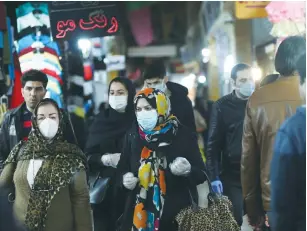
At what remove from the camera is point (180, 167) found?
410cm

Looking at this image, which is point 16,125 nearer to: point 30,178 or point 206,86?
point 30,178

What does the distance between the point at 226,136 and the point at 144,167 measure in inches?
56.4

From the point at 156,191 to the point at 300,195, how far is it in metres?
1.59

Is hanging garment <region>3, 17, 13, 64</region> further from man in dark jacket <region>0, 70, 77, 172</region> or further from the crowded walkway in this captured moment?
man in dark jacket <region>0, 70, 77, 172</region>

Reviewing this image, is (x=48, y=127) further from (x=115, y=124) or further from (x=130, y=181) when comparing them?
(x=115, y=124)

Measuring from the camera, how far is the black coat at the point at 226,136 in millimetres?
5336

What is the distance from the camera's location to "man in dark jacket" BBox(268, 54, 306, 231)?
2742 mm

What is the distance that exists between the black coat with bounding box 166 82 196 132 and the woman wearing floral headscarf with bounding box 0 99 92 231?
1899mm

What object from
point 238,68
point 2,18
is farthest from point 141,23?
point 238,68

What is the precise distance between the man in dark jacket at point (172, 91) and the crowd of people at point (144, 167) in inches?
21.8

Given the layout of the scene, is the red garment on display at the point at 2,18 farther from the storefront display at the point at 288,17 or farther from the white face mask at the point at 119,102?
the storefront display at the point at 288,17

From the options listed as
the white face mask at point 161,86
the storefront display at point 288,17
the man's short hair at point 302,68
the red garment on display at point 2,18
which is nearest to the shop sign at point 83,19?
the red garment on display at point 2,18

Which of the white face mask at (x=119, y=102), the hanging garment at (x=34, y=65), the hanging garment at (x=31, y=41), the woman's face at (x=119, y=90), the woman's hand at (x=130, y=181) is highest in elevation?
the hanging garment at (x=31, y=41)

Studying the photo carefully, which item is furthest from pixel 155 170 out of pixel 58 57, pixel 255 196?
pixel 58 57
